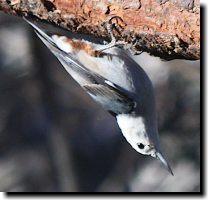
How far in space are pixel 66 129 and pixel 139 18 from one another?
1013 millimetres

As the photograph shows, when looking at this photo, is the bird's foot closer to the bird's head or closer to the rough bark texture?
the rough bark texture

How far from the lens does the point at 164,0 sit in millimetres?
1156

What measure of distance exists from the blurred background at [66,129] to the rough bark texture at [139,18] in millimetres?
437

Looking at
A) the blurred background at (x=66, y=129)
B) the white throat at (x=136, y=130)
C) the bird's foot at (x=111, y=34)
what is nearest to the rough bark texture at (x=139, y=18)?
the bird's foot at (x=111, y=34)

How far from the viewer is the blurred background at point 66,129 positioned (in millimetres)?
1760

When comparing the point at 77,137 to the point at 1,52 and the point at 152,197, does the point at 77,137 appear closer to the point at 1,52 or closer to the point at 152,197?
the point at 1,52

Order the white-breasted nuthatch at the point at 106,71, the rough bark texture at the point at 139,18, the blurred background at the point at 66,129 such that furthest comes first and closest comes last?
1. the blurred background at the point at 66,129
2. the white-breasted nuthatch at the point at 106,71
3. the rough bark texture at the point at 139,18

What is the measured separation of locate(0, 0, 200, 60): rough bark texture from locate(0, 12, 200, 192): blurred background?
1.43 ft

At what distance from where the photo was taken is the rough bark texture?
1149 mm

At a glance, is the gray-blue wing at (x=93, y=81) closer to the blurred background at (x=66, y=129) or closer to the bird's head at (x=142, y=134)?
the bird's head at (x=142, y=134)

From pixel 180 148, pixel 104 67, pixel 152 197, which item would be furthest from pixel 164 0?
pixel 180 148

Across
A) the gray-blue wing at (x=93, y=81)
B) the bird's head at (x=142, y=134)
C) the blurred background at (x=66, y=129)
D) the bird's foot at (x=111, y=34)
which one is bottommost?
the blurred background at (x=66, y=129)

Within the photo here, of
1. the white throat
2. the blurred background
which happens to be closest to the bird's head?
the white throat

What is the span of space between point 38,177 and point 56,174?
0.49 ft
